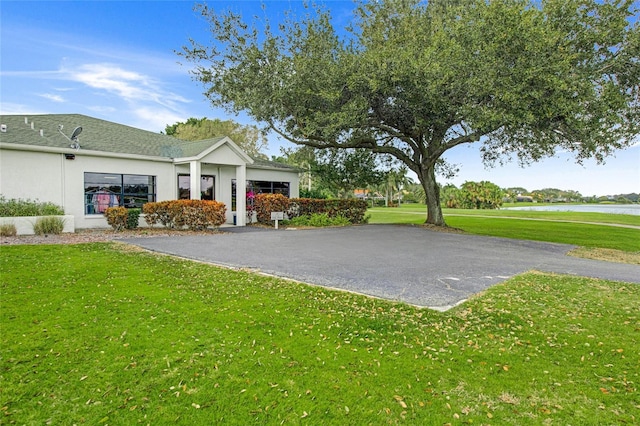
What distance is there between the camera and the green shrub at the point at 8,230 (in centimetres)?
1142

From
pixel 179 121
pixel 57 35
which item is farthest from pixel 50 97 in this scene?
pixel 179 121

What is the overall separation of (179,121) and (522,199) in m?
69.0

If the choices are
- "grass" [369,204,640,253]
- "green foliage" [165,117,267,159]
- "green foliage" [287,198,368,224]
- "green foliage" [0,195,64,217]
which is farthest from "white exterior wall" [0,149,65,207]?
"green foliage" [165,117,267,159]

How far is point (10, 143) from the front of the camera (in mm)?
12461

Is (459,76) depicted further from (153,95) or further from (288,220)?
(153,95)

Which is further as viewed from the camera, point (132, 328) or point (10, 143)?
point (10, 143)

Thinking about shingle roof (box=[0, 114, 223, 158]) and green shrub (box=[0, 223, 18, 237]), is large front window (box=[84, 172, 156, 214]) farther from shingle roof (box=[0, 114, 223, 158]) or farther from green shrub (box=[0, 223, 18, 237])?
green shrub (box=[0, 223, 18, 237])

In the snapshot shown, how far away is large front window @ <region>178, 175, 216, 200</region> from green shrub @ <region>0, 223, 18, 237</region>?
6653mm

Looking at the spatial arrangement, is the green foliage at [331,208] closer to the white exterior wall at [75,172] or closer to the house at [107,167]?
the house at [107,167]

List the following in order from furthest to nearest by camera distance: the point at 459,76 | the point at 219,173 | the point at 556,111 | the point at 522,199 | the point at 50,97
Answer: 1. the point at 522,199
2. the point at 219,173
3. the point at 50,97
4. the point at 459,76
5. the point at 556,111

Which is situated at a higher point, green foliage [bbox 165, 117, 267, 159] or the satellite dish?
green foliage [bbox 165, 117, 267, 159]

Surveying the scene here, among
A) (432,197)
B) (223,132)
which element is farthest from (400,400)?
(223,132)

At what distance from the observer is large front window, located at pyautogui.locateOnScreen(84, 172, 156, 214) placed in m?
14.7

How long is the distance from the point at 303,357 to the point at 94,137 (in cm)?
1649
